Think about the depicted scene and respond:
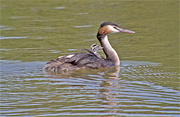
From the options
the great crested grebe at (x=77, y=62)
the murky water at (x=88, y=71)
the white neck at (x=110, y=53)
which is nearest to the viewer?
the murky water at (x=88, y=71)

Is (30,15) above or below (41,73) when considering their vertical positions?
above

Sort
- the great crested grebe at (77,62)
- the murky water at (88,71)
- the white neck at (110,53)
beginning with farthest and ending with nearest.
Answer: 1. the white neck at (110,53)
2. the great crested grebe at (77,62)
3. the murky water at (88,71)

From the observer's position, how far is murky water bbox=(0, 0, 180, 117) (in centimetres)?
758

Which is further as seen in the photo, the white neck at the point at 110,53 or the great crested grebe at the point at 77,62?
the white neck at the point at 110,53

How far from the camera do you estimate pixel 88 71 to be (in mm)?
10977

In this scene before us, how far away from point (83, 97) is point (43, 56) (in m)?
5.10

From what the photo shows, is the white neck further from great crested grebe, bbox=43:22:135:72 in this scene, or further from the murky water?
the murky water

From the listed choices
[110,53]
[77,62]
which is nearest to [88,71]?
[77,62]

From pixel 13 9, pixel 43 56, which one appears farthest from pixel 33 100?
pixel 13 9

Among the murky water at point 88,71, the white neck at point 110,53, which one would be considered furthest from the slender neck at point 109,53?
the murky water at point 88,71

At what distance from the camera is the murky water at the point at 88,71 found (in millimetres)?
7582

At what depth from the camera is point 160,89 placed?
857cm

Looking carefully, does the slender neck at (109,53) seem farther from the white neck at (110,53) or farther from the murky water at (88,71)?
the murky water at (88,71)

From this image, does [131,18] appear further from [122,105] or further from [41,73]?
[122,105]
